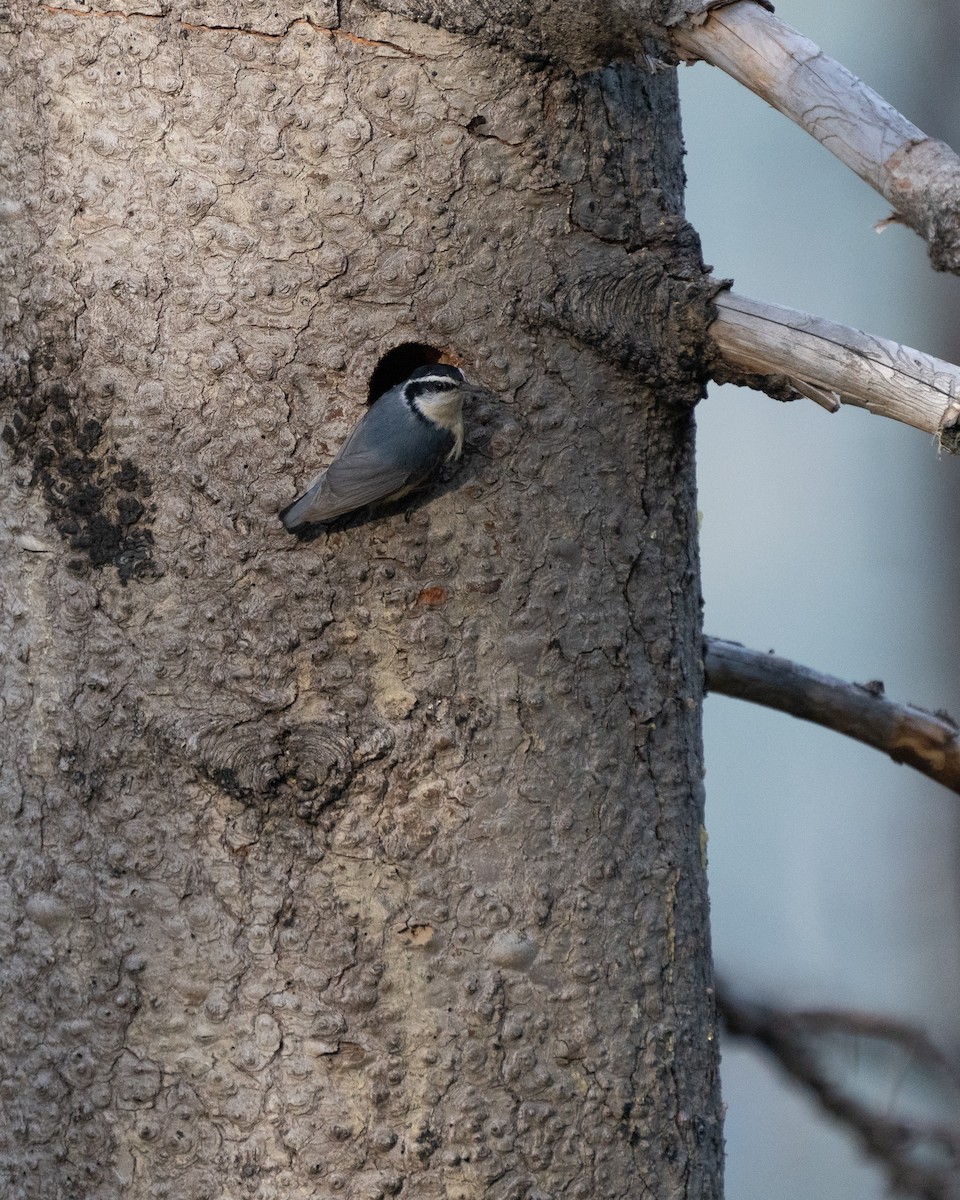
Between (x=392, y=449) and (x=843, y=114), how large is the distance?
1.61 ft

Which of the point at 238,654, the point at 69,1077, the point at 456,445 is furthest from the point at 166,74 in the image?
the point at 69,1077

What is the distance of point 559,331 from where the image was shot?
1359 millimetres

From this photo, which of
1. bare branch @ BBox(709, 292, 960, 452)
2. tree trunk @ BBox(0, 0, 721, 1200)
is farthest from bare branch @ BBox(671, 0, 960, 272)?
tree trunk @ BBox(0, 0, 721, 1200)

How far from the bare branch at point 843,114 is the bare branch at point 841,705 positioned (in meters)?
1.02

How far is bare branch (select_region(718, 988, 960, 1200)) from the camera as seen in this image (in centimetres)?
203

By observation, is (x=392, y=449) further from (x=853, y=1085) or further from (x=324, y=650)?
(x=853, y=1085)

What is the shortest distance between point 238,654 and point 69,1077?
456 millimetres

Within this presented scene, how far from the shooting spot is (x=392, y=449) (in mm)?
1207

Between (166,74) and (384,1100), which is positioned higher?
(166,74)

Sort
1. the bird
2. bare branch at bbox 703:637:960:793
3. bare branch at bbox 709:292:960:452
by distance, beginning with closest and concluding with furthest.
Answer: bare branch at bbox 709:292:960:452 → the bird → bare branch at bbox 703:637:960:793

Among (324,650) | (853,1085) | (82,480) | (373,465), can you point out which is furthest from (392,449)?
(853,1085)

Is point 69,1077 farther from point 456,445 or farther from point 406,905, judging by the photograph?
point 456,445

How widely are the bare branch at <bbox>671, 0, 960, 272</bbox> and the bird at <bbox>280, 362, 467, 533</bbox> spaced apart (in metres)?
0.41

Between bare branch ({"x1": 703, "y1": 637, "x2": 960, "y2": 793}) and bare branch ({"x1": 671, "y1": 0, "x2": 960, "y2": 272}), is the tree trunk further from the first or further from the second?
bare branch ({"x1": 703, "y1": 637, "x2": 960, "y2": 793})
